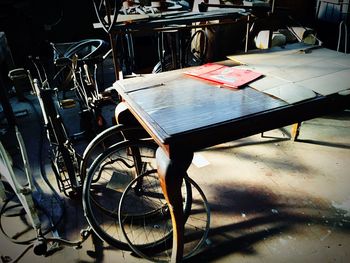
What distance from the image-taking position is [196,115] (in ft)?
5.27

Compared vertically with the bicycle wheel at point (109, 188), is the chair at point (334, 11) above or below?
above

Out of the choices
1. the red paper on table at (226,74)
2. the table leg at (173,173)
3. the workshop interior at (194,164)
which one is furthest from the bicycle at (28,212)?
the red paper on table at (226,74)

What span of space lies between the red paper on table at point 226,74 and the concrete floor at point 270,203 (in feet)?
4.14

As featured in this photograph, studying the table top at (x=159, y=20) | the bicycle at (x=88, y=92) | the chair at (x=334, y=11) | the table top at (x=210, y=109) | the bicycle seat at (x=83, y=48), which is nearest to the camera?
the table top at (x=210, y=109)

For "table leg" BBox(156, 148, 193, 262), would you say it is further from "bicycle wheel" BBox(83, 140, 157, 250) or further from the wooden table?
"bicycle wheel" BBox(83, 140, 157, 250)

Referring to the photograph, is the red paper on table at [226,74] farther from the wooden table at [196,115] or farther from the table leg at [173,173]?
the table leg at [173,173]

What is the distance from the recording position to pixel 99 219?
2607mm

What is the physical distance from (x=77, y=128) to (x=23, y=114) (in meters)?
1.13

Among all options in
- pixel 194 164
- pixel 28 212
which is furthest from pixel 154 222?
pixel 28 212

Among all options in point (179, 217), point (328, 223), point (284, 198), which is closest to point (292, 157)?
point (284, 198)

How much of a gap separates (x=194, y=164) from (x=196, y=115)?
176cm

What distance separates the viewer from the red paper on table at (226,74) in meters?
2.00

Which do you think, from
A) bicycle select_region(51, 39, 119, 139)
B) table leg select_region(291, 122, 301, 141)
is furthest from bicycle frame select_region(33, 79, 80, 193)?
table leg select_region(291, 122, 301, 141)

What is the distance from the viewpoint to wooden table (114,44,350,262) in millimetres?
1493
